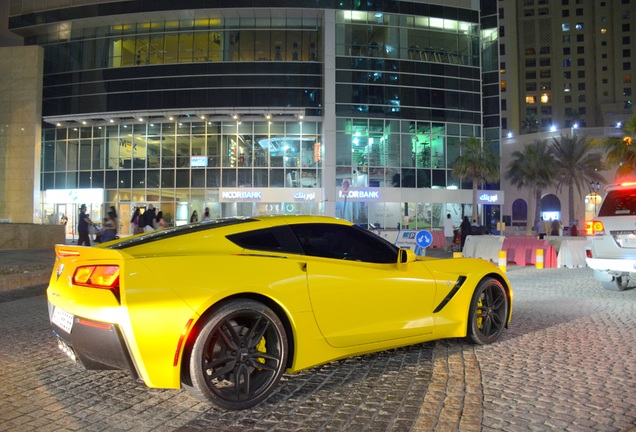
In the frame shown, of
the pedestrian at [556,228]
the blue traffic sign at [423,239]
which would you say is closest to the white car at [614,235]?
the blue traffic sign at [423,239]

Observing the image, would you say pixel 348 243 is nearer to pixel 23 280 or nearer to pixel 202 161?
pixel 23 280

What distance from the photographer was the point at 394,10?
37812mm

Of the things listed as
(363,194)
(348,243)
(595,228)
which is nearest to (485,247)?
(595,228)

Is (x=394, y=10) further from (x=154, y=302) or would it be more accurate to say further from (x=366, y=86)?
(x=154, y=302)

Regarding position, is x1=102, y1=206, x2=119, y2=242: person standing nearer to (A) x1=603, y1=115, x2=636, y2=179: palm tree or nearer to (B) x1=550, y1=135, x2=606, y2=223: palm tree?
(A) x1=603, y1=115, x2=636, y2=179: palm tree

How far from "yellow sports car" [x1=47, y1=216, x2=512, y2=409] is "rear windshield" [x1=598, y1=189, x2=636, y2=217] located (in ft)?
18.8

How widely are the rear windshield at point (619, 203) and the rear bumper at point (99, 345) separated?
338 inches

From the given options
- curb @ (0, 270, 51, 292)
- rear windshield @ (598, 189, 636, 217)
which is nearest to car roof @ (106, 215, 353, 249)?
rear windshield @ (598, 189, 636, 217)

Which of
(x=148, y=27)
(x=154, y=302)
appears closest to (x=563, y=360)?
(x=154, y=302)

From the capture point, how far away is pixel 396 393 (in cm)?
399

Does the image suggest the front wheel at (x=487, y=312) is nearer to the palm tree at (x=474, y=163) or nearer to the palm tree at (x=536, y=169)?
the palm tree at (x=474, y=163)

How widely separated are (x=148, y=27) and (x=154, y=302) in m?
40.6

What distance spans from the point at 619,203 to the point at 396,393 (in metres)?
7.08

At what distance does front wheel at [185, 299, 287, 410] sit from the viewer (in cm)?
348
